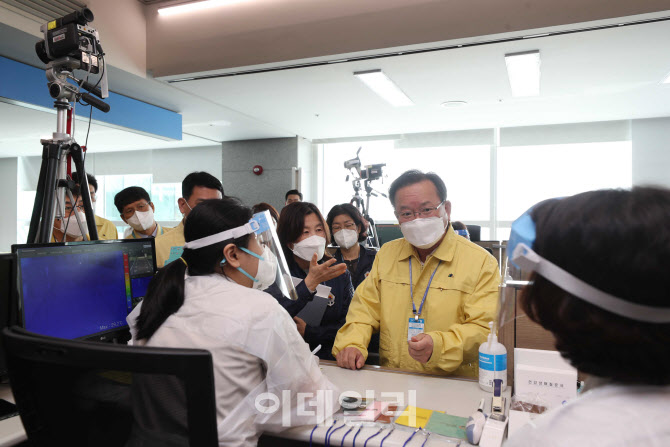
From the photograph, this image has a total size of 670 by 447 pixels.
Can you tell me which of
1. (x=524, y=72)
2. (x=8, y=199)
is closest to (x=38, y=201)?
(x=524, y=72)

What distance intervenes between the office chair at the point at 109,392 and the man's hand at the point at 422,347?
3.00 ft

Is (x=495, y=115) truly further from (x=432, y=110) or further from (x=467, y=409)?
(x=467, y=409)

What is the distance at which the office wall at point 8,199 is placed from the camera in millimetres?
8930

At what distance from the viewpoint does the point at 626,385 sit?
1.90 feet

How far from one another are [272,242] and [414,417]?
2.43 feet

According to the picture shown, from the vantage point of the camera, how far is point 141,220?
3.34m

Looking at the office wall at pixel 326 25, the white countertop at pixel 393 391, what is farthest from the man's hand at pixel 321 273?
the office wall at pixel 326 25

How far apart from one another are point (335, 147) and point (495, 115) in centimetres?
314

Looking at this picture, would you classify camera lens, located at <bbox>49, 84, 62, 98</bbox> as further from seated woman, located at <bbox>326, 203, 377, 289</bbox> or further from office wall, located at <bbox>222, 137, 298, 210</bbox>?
office wall, located at <bbox>222, 137, 298, 210</bbox>

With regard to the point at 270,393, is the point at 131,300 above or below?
above

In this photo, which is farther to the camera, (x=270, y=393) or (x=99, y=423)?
(x=270, y=393)

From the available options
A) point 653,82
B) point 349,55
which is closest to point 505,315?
point 349,55

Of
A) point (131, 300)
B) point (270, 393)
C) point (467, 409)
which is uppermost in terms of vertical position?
point (131, 300)

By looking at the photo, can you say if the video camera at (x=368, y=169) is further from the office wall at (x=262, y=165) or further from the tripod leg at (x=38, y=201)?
the tripod leg at (x=38, y=201)
